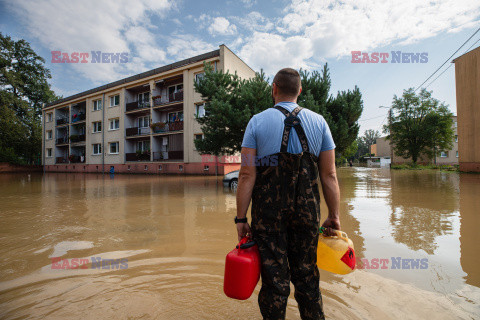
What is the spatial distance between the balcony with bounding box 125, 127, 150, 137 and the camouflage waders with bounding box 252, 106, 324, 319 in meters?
25.2

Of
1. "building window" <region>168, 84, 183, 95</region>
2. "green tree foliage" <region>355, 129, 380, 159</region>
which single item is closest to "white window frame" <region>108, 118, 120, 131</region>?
"building window" <region>168, 84, 183, 95</region>

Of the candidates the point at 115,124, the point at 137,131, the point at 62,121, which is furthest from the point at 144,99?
the point at 62,121

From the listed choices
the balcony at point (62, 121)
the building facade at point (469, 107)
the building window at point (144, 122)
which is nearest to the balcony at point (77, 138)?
the balcony at point (62, 121)

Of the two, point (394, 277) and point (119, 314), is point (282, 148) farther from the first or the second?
point (394, 277)

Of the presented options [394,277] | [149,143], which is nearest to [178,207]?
[394,277]

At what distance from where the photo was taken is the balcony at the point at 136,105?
2463 cm

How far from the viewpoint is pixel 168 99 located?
23547mm

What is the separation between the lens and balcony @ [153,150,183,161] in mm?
21984

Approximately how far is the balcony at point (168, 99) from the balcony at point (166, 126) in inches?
81.7

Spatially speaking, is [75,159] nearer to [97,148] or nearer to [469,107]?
[97,148]

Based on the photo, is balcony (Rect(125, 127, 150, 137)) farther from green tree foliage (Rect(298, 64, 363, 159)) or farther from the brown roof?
green tree foliage (Rect(298, 64, 363, 159))

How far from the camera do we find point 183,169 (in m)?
21.4

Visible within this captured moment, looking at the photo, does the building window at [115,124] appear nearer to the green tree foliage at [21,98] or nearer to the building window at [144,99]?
the building window at [144,99]

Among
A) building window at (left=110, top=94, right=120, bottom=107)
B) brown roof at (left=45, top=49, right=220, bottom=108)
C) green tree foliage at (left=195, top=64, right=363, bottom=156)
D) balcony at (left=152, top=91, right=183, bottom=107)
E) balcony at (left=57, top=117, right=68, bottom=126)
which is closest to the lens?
green tree foliage at (left=195, top=64, right=363, bottom=156)
